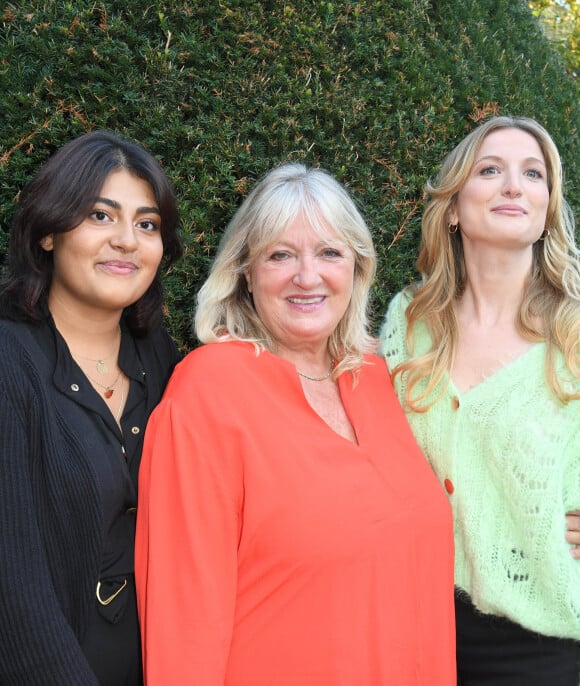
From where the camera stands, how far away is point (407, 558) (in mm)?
2186

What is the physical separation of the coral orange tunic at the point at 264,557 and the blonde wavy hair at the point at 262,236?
40 cm

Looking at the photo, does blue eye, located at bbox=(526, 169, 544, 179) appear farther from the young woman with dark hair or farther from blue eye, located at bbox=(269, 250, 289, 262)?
the young woman with dark hair

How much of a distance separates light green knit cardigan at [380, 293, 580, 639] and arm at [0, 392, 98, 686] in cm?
135

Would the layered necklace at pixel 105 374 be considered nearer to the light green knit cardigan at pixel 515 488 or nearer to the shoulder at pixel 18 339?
the shoulder at pixel 18 339

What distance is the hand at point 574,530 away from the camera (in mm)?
2428

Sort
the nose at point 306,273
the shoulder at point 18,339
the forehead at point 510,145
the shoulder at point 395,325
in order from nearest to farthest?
1. the shoulder at point 18,339
2. the nose at point 306,273
3. the forehead at point 510,145
4. the shoulder at point 395,325

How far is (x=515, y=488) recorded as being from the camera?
7.89ft

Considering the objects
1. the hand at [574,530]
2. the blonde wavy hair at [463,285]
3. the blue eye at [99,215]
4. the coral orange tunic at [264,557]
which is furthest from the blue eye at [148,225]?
the hand at [574,530]

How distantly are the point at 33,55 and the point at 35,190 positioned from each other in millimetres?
726

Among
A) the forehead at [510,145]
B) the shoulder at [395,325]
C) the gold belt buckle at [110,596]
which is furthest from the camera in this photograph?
the shoulder at [395,325]

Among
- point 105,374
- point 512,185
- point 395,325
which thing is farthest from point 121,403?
point 512,185

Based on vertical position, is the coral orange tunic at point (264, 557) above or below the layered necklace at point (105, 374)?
below

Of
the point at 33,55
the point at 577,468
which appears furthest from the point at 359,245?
the point at 33,55

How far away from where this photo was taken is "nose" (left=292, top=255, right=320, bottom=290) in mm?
2471
